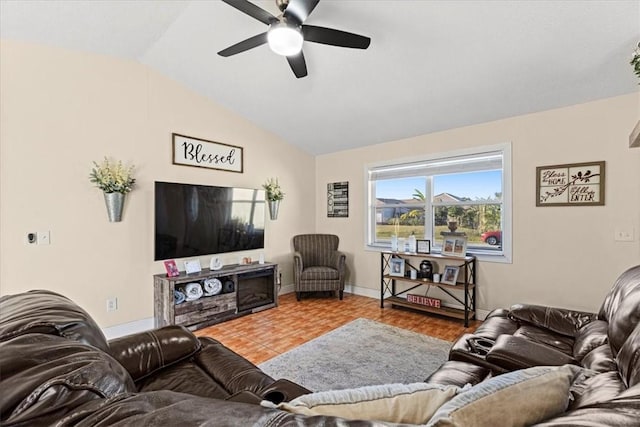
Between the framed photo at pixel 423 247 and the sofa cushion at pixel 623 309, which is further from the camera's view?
the framed photo at pixel 423 247

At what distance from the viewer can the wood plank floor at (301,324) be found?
9.85 ft

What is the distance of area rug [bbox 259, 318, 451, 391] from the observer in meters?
2.35

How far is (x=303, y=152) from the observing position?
17.2 ft

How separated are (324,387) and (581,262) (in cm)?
287

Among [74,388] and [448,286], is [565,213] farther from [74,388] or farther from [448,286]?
[74,388]

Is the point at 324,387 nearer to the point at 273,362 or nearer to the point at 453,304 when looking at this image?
the point at 273,362

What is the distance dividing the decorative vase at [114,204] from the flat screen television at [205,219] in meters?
0.35

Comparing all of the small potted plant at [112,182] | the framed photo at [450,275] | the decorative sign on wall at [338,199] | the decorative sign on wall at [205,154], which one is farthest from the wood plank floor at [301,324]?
the decorative sign on wall at [205,154]

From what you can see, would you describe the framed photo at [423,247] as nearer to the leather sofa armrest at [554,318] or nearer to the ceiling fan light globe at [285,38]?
the leather sofa armrest at [554,318]

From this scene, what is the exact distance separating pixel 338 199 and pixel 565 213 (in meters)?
3.01

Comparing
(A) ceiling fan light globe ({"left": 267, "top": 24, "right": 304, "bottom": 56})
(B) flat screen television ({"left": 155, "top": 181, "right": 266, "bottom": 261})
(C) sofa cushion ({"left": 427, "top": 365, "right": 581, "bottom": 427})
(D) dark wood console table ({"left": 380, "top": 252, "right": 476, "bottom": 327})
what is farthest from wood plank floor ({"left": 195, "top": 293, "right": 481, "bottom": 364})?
(A) ceiling fan light globe ({"left": 267, "top": 24, "right": 304, "bottom": 56})

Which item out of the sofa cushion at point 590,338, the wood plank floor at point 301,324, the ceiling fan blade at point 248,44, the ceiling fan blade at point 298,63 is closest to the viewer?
the sofa cushion at point 590,338

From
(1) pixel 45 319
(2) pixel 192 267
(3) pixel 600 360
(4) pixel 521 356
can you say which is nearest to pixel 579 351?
(3) pixel 600 360

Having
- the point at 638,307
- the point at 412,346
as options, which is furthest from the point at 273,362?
the point at 638,307
